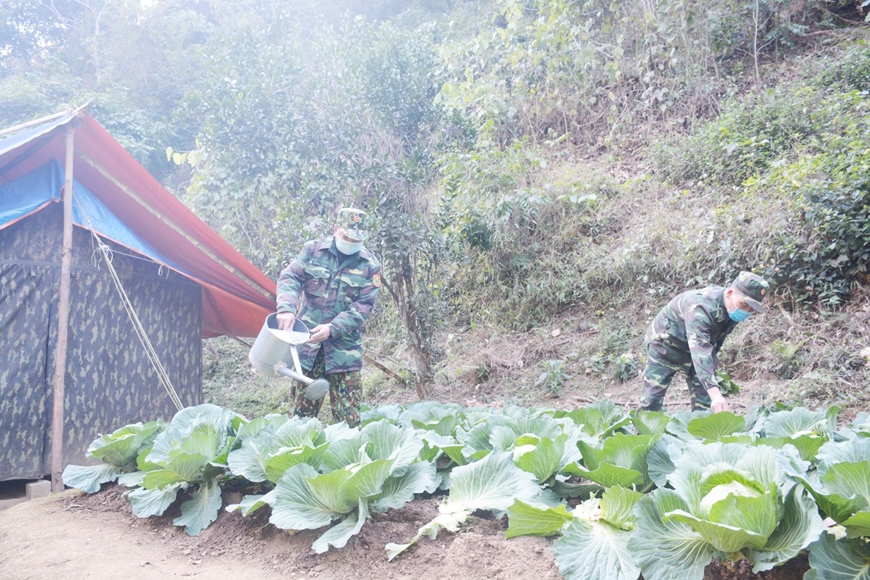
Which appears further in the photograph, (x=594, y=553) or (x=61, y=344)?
(x=61, y=344)

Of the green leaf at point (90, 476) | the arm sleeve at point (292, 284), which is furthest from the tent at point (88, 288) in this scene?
the arm sleeve at point (292, 284)

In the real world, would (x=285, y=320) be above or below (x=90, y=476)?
above

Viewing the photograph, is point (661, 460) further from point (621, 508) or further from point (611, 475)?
point (621, 508)

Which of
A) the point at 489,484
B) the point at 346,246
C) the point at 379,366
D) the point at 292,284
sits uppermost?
the point at 346,246

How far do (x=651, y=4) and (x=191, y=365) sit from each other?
7898 millimetres

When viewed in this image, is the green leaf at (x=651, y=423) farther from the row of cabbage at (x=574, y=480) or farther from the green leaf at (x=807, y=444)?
the green leaf at (x=807, y=444)

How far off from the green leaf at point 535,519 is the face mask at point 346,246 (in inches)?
97.9

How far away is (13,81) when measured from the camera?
1377 centimetres

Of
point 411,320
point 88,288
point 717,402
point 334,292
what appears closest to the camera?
point 717,402

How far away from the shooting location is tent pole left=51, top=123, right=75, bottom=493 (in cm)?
345

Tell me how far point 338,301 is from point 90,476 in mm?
1720

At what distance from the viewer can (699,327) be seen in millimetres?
3381

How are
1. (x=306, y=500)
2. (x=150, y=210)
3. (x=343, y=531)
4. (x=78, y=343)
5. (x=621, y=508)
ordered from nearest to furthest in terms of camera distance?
(x=621, y=508) < (x=343, y=531) < (x=306, y=500) < (x=78, y=343) < (x=150, y=210)

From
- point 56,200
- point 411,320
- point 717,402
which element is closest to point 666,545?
point 717,402
